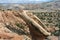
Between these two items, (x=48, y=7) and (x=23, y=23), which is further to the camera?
(x=48, y=7)

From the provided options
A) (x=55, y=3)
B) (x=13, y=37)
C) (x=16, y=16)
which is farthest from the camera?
(x=55, y=3)

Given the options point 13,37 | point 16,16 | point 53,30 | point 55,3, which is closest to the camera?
point 13,37

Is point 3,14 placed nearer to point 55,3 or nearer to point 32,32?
point 32,32

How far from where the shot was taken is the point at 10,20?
14586 millimetres

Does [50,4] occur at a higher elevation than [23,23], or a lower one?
higher

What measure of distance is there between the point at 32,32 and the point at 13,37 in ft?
11.8

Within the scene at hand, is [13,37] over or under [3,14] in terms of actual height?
under

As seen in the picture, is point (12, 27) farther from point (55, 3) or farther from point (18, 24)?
point (55, 3)

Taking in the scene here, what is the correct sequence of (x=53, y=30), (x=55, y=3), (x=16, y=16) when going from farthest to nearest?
(x=55, y=3) < (x=53, y=30) < (x=16, y=16)

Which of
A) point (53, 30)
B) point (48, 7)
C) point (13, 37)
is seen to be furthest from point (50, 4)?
point (13, 37)

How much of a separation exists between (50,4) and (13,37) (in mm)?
37371

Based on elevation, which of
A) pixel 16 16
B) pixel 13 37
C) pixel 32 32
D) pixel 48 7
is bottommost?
pixel 13 37

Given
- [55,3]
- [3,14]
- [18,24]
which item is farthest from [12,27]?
[55,3]

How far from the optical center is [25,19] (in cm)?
1413
